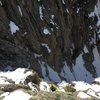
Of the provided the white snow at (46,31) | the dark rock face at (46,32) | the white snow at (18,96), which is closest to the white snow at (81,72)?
the dark rock face at (46,32)

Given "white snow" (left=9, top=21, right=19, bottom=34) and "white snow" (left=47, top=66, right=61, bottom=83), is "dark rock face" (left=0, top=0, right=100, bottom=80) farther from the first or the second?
"white snow" (left=47, top=66, right=61, bottom=83)

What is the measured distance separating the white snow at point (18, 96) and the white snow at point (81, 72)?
189 feet

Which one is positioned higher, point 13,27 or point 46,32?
point 46,32

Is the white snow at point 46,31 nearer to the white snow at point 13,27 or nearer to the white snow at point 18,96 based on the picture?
the white snow at point 13,27

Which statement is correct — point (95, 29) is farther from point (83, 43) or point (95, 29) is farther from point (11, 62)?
point (11, 62)

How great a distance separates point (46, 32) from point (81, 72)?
14489 mm

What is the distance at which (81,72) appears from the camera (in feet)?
250

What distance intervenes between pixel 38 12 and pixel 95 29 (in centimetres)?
1871

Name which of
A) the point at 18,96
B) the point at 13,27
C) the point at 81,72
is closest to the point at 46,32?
the point at 13,27

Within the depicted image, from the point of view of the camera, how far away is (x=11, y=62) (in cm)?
6116

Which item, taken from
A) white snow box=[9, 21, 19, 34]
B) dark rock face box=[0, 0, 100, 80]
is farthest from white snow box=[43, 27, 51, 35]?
white snow box=[9, 21, 19, 34]

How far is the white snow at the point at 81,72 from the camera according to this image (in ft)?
247

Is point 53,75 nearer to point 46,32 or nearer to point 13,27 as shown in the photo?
point 46,32

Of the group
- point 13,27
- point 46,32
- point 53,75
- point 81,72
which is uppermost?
point 46,32
